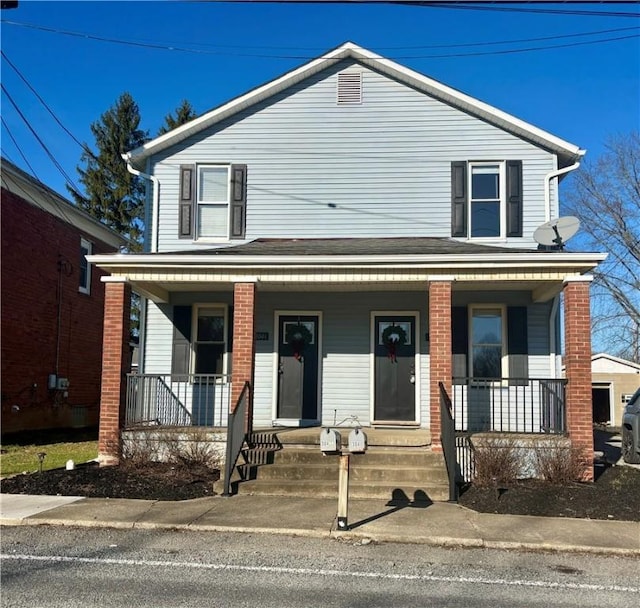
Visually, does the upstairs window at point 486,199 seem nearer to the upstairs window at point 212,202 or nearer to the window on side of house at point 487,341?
the window on side of house at point 487,341

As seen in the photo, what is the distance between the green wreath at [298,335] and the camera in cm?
1167

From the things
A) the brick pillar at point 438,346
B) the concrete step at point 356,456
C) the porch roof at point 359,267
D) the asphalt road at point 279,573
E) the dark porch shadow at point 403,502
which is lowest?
the asphalt road at point 279,573

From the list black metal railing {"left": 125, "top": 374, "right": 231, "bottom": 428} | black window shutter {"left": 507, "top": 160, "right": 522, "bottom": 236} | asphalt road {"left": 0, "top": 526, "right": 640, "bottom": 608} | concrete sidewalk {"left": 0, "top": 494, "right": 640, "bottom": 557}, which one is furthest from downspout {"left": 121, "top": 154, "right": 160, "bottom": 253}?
black window shutter {"left": 507, "top": 160, "right": 522, "bottom": 236}

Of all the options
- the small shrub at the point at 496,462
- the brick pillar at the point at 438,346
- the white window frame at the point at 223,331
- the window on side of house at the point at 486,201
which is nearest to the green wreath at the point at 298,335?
the white window frame at the point at 223,331

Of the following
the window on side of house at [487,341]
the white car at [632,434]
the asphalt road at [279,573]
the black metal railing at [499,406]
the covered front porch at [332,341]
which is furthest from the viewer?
the window on side of house at [487,341]

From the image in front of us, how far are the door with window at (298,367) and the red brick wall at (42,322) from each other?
23.2 feet

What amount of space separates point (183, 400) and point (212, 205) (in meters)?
3.87

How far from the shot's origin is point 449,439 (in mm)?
8391

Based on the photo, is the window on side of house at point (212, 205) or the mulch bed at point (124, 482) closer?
the mulch bed at point (124, 482)

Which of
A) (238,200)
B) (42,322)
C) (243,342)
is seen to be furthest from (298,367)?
(42,322)

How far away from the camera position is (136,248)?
2898cm

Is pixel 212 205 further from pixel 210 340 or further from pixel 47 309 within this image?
pixel 47 309

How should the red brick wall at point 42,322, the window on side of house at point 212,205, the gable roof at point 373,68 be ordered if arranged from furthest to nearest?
the red brick wall at point 42,322
the window on side of house at point 212,205
the gable roof at point 373,68

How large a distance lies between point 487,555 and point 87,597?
12.2ft
